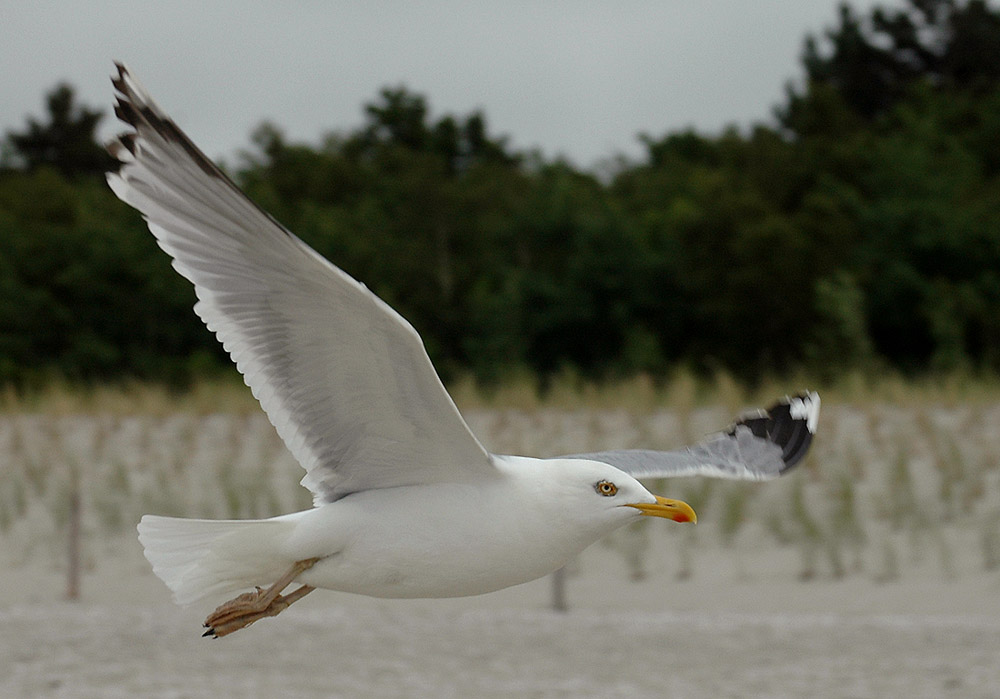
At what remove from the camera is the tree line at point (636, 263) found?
19109 millimetres

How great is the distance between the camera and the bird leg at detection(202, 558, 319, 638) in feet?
9.87

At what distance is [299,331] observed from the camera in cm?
302

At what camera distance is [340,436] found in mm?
3174

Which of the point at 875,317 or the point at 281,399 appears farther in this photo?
the point at 875,317

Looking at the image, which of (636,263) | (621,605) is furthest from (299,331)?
(636,263)

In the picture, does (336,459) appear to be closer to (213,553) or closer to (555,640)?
(213,553)

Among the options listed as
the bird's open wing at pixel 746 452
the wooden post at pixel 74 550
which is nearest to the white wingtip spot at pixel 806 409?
the bird's open wing at pixel 746 452

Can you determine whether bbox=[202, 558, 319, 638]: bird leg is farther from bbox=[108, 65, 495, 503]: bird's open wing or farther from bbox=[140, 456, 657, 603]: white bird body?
bbox=[108, 65, 495, 503]: bird's open wing

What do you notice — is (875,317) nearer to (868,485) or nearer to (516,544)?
(868,485)

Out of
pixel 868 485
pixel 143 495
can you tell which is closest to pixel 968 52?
pixel 868 485

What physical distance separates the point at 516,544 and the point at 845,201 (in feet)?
59.8

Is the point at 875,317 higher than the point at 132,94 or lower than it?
higher

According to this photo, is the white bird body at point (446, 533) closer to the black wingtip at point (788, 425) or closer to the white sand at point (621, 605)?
the black wingtip at point (788, 425)

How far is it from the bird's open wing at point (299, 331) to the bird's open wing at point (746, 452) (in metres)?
0.73
